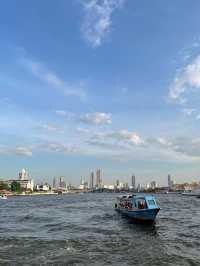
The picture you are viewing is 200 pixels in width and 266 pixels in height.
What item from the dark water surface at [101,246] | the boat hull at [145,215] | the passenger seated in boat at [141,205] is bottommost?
the dark water surface at [101,246]

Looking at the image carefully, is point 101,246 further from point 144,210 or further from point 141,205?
point 141,205

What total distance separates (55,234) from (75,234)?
2387mm

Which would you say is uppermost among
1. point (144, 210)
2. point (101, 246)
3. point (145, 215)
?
point (144, 210)

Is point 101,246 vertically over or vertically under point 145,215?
under

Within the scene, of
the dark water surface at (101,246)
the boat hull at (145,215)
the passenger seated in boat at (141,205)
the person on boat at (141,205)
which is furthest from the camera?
the person on boat at (141,205)

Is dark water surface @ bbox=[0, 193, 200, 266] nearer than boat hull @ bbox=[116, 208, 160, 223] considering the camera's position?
Yes

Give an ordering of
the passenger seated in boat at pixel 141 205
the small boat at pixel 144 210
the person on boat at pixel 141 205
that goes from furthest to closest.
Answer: the person on boat at pixel 141 205 < the passenger seated in boat at pixel 141 205 < the small boat at pixel 144 210

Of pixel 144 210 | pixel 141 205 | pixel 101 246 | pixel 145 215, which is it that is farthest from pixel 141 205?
pixel 101 246

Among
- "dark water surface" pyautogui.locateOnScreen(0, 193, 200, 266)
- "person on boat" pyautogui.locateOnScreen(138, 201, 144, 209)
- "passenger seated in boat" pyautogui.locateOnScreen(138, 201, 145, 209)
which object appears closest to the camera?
"dark water surface" pyautogui.locateOnScreen(0, 193, 200, 266)

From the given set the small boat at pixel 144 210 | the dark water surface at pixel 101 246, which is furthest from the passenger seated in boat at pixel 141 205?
the dark water surface at pixel 101 246

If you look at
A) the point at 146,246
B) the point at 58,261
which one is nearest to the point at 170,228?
the point at 146,246

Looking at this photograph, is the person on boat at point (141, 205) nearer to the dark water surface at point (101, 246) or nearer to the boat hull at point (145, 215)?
the boat hull at point (145, 215)

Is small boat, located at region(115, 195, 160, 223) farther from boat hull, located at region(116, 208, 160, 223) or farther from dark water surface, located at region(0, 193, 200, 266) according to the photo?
dark water surface, located at region(0, 193, 200, 266)

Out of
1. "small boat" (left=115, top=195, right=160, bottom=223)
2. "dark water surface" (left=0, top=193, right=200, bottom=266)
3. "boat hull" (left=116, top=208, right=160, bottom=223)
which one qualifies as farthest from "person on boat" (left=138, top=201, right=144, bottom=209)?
"dark water surface" (left=0, top=193, right=200, bottom=266)
